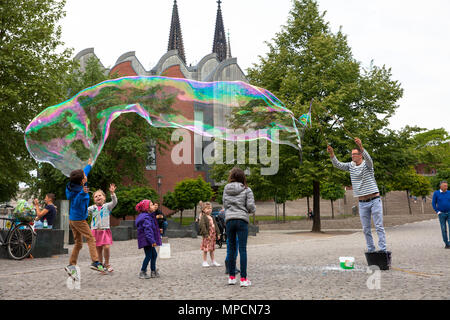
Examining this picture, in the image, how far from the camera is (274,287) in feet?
20.5

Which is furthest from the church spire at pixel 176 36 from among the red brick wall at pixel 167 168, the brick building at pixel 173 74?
the red brick wall at pixel 167 168

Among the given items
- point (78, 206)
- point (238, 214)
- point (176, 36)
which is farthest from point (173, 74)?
point (238, 214)

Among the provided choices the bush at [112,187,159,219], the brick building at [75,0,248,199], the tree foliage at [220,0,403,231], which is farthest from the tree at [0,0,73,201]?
the brick building at [75,0,248,199]

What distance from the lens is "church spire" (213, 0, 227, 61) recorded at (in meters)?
84.4

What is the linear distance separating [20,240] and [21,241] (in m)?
0.04

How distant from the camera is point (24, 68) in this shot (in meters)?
21.2

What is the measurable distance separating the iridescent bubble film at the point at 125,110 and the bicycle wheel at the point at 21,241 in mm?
3388

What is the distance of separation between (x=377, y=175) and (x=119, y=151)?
65.0 ft

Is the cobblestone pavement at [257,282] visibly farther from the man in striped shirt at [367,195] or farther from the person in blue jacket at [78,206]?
the person in blue jacket at [78,206]

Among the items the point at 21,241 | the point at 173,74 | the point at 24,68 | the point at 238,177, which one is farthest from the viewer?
the point at 173,74

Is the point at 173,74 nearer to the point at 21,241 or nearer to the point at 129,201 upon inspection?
the point at 129,201

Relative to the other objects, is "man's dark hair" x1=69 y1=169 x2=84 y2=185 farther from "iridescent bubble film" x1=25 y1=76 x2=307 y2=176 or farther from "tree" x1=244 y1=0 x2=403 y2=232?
"tree" x1=244 y1=0 x2=403 y2=232

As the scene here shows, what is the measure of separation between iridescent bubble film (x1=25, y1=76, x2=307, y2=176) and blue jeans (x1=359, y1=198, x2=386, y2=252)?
8.93 feet
